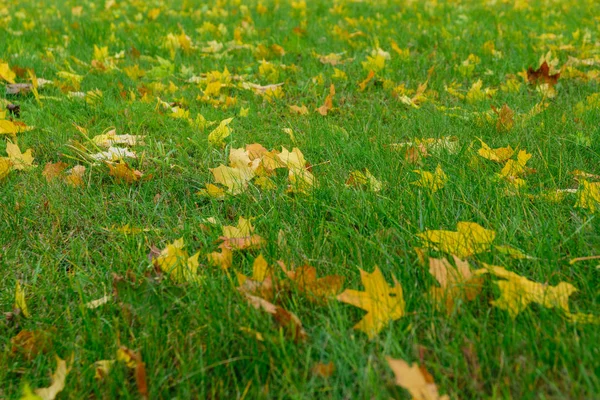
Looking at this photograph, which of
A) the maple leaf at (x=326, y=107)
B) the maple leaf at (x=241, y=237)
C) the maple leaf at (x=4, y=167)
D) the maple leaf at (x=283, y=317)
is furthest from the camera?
the maple leaf at (x=326, y=107)

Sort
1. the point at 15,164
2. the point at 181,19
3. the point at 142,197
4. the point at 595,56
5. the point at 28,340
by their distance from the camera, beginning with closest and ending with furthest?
the point at 28,340, the point at 142,197, the point at 15,164, the point at 595,56, the point at 181,19

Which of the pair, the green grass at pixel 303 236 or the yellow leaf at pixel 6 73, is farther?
the yellow leaf at pixel 6 73

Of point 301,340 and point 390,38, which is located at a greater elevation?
point 301,340

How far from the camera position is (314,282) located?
4.55 ft

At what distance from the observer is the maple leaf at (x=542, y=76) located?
3.21 meters

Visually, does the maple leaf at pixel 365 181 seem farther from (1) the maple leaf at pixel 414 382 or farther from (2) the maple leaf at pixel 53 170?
(2) the maple leaf at pixel 53 170

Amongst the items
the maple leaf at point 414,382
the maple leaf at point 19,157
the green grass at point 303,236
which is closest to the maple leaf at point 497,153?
the green grass at point 303,236

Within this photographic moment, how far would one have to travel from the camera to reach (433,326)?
1.21 m

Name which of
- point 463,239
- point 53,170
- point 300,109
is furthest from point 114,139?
point 463,239

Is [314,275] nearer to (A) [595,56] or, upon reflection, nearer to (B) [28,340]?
(B) [28,340]

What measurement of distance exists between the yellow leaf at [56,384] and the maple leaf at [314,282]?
516mm

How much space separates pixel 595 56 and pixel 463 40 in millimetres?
925

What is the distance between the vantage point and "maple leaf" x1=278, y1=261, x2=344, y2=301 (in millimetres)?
1372

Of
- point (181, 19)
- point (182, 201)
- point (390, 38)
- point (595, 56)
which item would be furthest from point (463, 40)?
point (182, 201)
